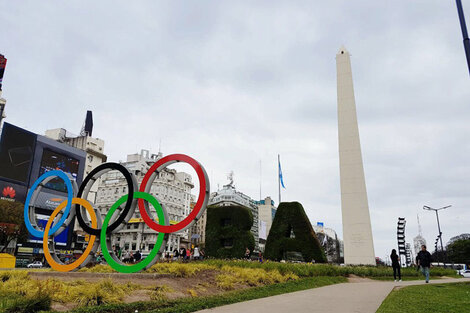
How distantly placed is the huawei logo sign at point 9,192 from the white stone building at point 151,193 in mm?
30801

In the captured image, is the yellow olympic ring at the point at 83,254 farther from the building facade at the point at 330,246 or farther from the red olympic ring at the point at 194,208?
the building facade at the point at 330,246

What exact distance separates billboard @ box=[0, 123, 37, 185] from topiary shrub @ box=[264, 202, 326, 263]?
151 ft

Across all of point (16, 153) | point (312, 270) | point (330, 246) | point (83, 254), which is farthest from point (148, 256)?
point (330, 246)

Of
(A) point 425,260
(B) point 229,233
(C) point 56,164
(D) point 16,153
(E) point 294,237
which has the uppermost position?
(C) point 56,164

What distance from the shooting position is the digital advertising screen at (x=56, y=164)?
5968cm

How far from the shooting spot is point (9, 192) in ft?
174

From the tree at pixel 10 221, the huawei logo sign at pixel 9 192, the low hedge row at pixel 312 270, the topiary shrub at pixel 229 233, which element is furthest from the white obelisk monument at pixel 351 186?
the huawei logo sign at pixel 9 192

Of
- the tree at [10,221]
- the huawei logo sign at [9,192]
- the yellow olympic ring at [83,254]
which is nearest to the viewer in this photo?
the yellow olympic ring at [83,254]

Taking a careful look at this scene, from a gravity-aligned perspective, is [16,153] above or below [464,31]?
above

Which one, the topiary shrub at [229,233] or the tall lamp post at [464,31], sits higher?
the tall lamp post at [464,31]

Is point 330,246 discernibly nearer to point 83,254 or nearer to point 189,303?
point 83,254

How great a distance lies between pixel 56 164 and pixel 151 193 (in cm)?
3035

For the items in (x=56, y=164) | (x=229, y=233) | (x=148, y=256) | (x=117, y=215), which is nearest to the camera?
(x=148, y=256)

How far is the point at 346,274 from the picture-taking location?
20453 millimetres
